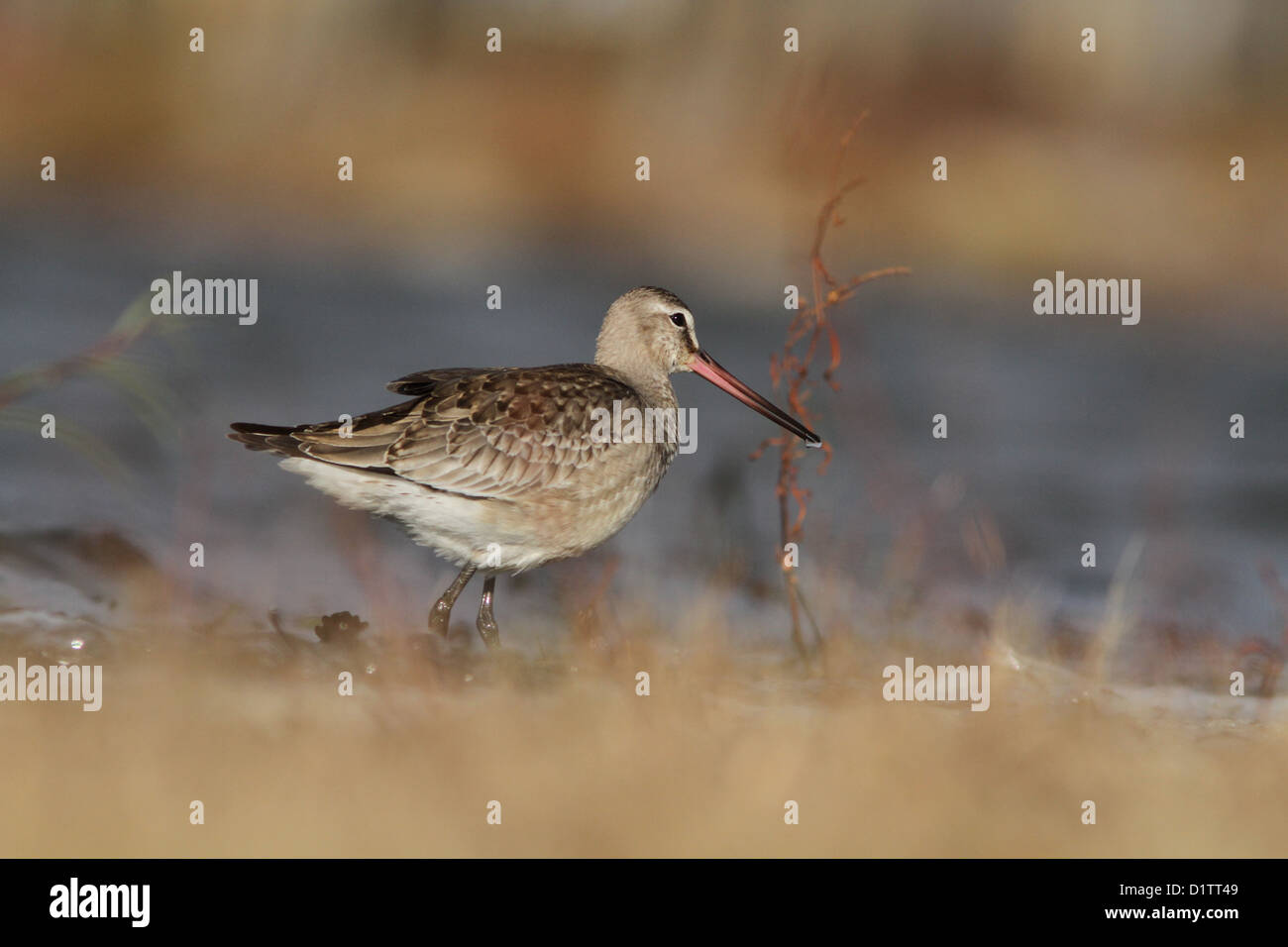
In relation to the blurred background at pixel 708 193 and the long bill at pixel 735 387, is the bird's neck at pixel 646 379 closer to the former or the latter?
the long bill at pixel 735 387

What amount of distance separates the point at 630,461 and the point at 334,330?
5700 millimetres

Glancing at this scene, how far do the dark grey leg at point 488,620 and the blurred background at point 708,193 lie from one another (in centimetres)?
→ 388

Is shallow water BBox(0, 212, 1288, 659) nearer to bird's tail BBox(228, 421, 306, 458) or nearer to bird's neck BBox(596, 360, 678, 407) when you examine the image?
bird's tail BBox(228, 421, 306, 458)

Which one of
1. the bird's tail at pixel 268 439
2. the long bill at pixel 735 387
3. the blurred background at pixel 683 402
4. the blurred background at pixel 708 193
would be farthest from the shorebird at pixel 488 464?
the blurred background at pixel 708 193

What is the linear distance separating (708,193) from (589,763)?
9293 millimetres

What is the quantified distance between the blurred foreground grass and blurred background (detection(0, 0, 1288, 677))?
497 centimetres

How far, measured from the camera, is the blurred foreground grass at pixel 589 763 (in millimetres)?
4289

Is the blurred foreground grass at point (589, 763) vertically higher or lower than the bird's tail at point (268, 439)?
lower

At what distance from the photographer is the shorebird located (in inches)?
249

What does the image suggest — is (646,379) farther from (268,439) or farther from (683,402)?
(683,402)

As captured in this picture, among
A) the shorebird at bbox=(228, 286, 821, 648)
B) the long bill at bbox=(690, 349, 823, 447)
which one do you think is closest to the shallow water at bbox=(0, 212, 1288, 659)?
the shorebird at bbox=(228, 286, 821, 648)

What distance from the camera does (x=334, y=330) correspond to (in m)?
11.7

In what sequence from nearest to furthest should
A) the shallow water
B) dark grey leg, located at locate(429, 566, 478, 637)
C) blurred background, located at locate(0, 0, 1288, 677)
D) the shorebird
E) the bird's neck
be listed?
the shorebird < dark grey leg, located at locate(429, 566, 478, 637) < the bird's neck < the shallow water < blurred background, located at locate(0, 0, 1288, 677)

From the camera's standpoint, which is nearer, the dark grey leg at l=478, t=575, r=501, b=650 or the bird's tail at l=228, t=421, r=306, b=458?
the bird's tail at l=228, t=421, r=306, b=458
